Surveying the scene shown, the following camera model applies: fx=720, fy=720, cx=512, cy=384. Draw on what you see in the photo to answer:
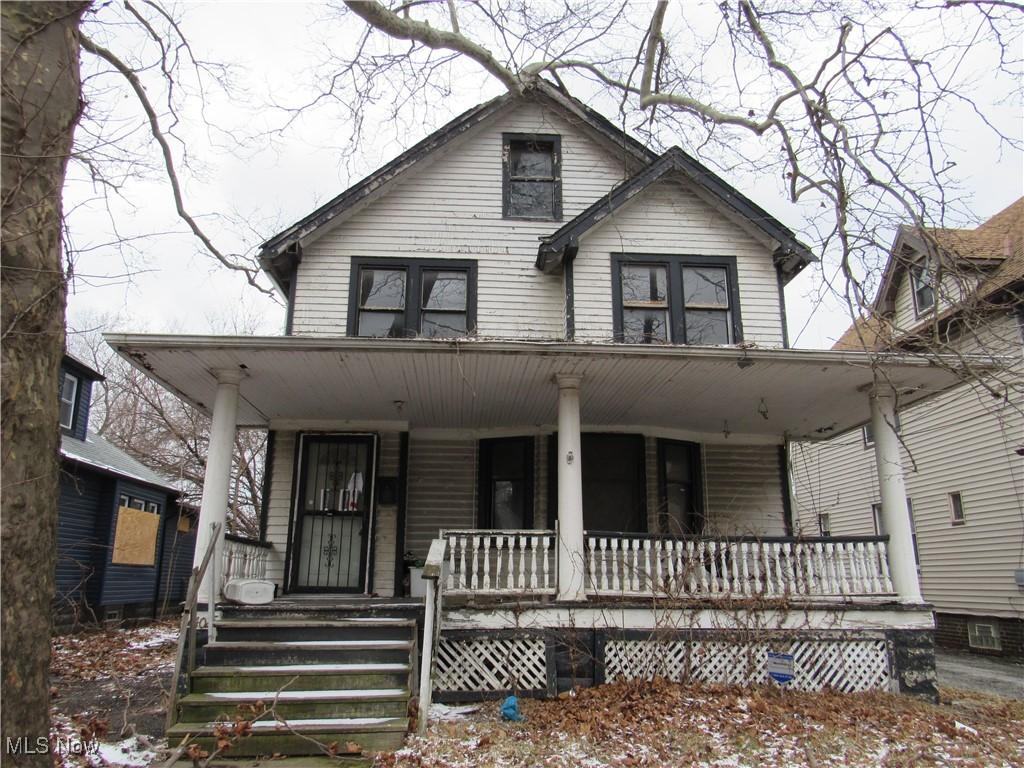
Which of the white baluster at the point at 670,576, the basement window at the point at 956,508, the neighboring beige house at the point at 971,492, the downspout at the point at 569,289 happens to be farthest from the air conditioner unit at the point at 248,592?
the basement window at the point at 956,508

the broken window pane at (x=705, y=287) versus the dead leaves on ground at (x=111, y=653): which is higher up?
the broken window pane at (x=705, y=287)

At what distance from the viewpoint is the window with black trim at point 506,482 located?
10141 millimetres

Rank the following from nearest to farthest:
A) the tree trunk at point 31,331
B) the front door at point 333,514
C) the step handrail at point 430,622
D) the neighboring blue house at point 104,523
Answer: the tree trunk at point 31,331 → the step handrail at point 430,622 → the front door at point 333,514 → the neighboring blue house at point 104,523

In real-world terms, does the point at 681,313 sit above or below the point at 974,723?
above

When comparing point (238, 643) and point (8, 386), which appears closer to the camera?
point (8, 386)

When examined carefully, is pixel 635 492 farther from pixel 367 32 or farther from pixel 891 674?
pixel 367 32

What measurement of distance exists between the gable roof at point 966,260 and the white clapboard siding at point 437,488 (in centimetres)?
524

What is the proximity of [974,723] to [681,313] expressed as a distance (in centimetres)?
555

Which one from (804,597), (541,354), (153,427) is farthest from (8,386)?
(153,427)

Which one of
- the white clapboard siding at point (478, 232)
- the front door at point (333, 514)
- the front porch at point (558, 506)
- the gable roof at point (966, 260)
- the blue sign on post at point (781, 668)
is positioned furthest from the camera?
the white clapboard siding at point (478, 232)

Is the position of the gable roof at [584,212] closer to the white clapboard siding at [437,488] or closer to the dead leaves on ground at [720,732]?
the white clapboard siding at [437,488]

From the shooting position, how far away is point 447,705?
23.6 ft

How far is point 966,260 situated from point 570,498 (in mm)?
4269

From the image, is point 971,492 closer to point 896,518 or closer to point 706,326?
point 896,518
